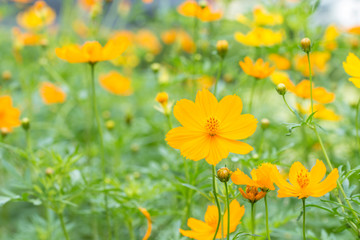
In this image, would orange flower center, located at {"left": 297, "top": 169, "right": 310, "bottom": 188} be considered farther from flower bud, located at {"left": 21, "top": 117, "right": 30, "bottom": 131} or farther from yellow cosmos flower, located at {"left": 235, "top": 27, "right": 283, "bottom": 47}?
flower bud, located at {"left": 21, "top": 117, "right": 30, "bottom": 131}

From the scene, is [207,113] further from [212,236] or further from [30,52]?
[30,52]

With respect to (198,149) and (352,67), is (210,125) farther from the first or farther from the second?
(352,67)

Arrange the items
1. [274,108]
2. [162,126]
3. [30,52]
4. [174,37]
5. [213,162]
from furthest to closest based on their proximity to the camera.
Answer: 1. [30,52]
2. [174,37]
3. [274,108]
4. [162,126]
5. [213,162]

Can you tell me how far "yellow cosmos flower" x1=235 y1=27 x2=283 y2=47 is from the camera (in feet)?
3.54

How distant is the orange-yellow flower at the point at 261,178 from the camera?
22.9 inches

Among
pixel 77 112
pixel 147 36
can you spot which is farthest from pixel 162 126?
pixel 147 36

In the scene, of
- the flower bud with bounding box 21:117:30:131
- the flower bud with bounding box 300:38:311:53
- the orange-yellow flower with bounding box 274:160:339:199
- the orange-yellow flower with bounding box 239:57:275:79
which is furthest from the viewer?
the flower bud with bounding box 21:117:30:131

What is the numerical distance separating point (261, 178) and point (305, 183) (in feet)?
0.24

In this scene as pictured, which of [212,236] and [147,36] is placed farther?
[147,36]

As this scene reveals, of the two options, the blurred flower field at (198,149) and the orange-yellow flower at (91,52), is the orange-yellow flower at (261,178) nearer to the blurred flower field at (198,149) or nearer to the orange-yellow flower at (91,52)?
the blurred flower field at (198,149)

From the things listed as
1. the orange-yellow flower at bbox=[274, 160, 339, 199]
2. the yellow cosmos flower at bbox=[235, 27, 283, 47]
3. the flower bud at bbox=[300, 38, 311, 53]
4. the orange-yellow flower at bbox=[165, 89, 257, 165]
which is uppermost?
the yellow cosmos flower at bbox=[235, 27, 283, 47]

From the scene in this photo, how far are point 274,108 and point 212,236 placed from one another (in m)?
1.35

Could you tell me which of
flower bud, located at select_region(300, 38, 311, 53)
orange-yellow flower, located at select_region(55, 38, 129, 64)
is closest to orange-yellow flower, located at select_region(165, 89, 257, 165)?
flower bud, located at select_region(300, 38, 311, 53)

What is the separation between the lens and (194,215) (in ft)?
3.47
